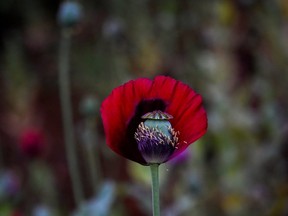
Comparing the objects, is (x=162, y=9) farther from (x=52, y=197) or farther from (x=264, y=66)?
(x=52, y=197)

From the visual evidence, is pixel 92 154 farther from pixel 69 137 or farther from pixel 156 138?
pixel 156 138

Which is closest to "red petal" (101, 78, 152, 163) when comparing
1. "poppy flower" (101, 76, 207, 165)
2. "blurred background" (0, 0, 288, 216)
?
"poppy flower" (101, 76, 207, 165)

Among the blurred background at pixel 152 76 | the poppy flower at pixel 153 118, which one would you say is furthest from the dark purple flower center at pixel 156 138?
the blurred background at pixel 152 76

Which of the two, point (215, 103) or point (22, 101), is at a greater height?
point (22, 101)

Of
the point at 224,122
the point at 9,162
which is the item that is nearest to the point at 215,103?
the point at 224,122

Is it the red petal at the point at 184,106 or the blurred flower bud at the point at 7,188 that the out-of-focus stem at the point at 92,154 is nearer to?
the blurred flower bud at the point at 7,188

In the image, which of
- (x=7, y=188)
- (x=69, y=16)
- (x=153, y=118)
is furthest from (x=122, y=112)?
(x=7, y=188)
